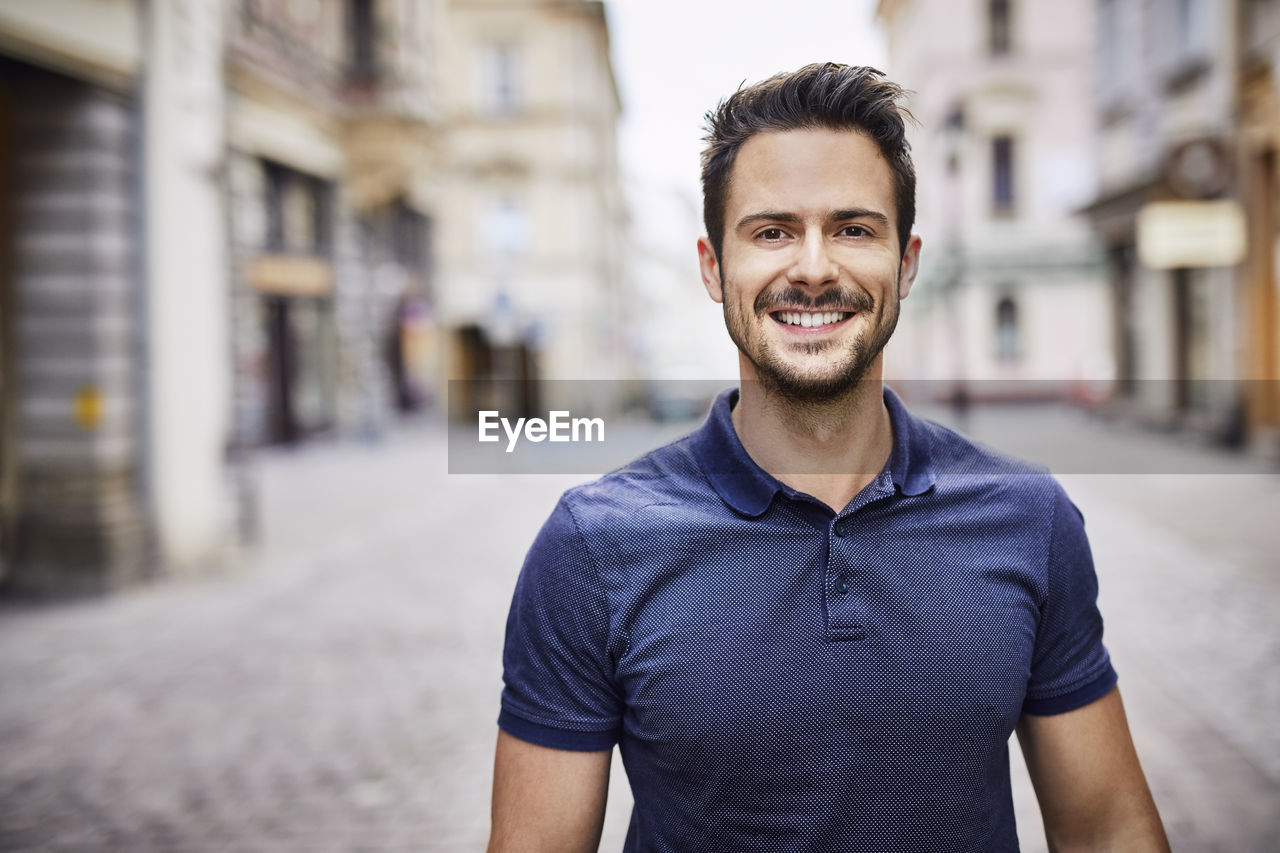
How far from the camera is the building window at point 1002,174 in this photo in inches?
478

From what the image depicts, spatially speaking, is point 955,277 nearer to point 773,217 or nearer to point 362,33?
point 773,217


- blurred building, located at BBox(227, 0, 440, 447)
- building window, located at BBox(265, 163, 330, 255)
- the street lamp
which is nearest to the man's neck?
the street lamp

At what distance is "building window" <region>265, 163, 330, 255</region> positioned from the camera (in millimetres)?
17094

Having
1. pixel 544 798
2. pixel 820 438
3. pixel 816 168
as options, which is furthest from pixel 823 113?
pixel 544 798

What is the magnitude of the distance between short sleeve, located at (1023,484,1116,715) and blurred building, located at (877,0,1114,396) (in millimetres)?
415

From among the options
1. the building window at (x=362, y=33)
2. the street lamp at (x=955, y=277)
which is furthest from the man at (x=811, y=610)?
the building window at (x=362, y=33)

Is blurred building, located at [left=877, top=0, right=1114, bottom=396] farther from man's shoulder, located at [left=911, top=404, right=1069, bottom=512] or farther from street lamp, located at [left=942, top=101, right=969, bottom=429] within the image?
man's shoulder, located at [left=911, top=404, right=1069, bottom=512]

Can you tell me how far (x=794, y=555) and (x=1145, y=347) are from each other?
59.1 feet

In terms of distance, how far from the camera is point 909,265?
1566mm

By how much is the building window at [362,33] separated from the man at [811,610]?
18.4m

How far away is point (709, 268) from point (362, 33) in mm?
19243

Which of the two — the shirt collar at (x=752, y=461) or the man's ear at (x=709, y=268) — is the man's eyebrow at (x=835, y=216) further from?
the shirt collar at (x=752, y=461)

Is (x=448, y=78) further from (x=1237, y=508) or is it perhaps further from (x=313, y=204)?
(x=1237, y=508)

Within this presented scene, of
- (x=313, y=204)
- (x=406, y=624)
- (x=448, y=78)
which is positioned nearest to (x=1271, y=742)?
(x=406, y=624)
